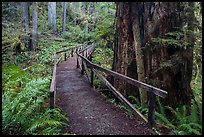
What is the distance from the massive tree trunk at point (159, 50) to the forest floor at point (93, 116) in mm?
1658

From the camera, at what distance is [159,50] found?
7168 millimetres

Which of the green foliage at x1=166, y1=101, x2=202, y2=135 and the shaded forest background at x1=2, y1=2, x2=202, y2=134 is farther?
the shaded forest background at x1=2, y1=2, x2=202, y2=134

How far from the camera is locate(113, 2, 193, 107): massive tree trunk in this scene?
7.01 metres

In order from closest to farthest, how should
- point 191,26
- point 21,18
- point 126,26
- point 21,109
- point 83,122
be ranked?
point 21,109 → point 83,122 → point 191,26 → point 126,26 → point 21,18

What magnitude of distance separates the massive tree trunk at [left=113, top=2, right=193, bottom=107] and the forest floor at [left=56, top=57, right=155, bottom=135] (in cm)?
166

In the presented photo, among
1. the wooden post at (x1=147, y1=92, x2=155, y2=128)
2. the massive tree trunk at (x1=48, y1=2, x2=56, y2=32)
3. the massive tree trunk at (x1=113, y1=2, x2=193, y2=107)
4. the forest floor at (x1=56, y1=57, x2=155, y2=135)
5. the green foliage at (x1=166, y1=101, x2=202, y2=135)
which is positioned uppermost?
the massive tree trunk at (x1=48, y1=2, x2=56, y2=32)

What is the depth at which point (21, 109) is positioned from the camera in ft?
17.5

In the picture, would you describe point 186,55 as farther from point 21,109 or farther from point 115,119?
point 21,109

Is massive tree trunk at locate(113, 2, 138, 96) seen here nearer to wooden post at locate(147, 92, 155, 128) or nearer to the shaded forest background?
the shaded forest background

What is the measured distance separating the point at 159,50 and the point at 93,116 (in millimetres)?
2869

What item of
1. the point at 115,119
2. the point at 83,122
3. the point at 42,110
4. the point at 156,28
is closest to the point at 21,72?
the point at 42,110

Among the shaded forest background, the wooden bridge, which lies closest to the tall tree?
the shaded forest background

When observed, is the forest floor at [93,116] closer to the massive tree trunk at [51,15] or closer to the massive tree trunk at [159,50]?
the massive tree trunk at [159,50]

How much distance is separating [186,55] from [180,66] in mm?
372
